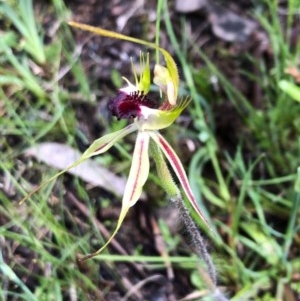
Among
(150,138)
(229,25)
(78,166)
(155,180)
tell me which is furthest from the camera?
(229,25)

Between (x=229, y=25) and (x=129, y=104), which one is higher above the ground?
(x=129, y=104)

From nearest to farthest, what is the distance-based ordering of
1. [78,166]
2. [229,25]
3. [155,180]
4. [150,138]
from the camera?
[150,138] → [155,180] → [78,166] → [229,25]

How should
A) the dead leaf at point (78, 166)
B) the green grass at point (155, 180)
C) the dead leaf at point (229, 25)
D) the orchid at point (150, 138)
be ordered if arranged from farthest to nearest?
the dead leaf at point (229, 25)
the dead leaf at point (78, 166)
the green grass at point (155, 180)
the orchid at point (150, 138)

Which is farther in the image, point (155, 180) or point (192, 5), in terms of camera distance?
point (192, 5)

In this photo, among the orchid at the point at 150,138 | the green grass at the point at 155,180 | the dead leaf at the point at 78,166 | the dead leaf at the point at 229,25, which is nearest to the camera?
the orchid at the point at 150,138

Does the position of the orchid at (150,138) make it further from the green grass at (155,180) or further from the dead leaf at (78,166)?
the dead leaf at (78,166)

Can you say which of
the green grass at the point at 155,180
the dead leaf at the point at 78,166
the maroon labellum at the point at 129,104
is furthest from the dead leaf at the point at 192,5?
the maroon labellum at the point at 129,104

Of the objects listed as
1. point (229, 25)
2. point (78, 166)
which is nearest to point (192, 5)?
point (229, 25)

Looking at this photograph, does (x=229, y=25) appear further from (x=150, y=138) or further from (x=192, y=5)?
(x=150, y=138)
